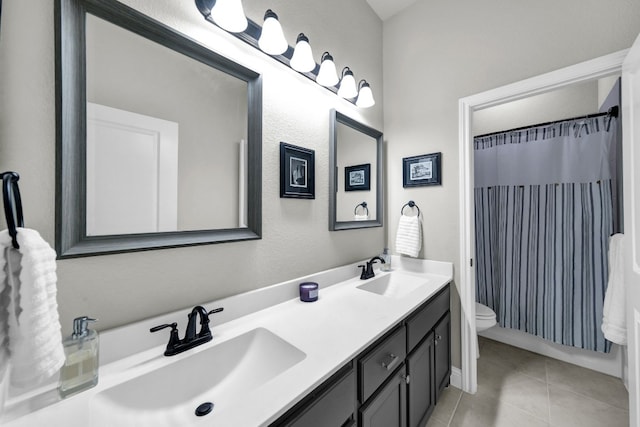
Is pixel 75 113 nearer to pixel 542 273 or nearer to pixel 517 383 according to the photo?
pixel 517 383

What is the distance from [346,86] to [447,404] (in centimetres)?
206

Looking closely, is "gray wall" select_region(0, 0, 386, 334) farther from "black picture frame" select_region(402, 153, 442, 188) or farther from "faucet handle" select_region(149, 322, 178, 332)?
"black picture frame" select_region(402, 153, 442, 188)

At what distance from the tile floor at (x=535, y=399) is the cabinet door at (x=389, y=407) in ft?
1.79

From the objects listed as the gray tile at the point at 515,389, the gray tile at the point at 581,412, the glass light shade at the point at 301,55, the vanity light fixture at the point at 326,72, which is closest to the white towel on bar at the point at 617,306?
the gray tile at the point at 581,412

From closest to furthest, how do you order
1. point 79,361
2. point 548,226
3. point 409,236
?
point 79,361
point 409,236
point 548,226

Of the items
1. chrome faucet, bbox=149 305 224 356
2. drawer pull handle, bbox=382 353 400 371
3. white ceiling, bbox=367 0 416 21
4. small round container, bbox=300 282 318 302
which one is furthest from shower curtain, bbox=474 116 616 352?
chrome faucet, bbox=149 305 224 356

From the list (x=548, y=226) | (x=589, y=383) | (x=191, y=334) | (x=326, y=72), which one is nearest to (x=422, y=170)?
(x=326, y=72)

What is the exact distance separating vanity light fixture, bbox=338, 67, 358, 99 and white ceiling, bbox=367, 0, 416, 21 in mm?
817

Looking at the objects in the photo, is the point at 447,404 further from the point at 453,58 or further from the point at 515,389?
the point at 453,58

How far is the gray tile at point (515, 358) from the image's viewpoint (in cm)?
195

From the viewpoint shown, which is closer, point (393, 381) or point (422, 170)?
point (393, 381)

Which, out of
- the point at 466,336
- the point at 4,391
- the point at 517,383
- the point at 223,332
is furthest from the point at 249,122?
the point at 517,383

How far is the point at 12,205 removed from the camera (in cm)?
49

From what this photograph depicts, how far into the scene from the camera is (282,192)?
1.25 m
